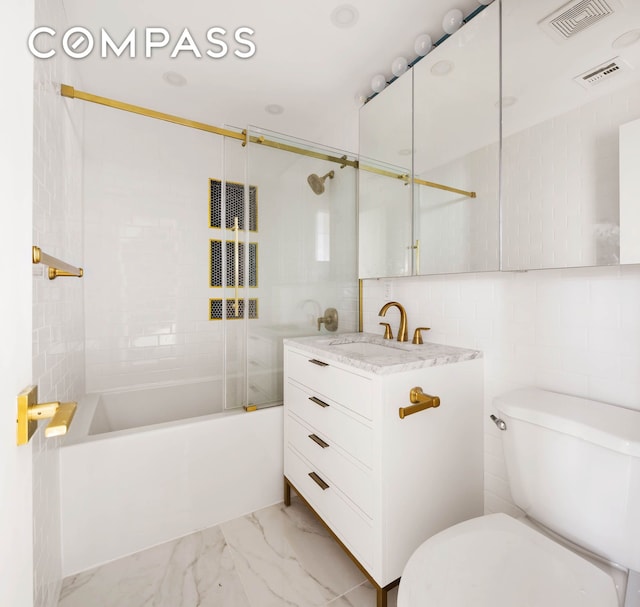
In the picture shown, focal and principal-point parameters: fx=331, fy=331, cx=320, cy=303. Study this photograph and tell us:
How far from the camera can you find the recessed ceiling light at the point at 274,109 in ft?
7.03

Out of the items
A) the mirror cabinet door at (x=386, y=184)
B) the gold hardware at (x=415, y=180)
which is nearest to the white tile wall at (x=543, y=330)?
the mirror cabinet door at (x=386, y=184)

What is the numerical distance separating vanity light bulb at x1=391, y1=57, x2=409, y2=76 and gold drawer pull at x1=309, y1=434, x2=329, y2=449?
71.8 inches

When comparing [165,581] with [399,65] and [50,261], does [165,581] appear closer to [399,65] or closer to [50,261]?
[50,261]

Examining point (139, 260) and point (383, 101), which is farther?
point (139, 260)

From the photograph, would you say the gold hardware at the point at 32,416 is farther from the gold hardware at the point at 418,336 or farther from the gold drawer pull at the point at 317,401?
the gold hardware at the point at 418,336

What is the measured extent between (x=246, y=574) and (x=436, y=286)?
5.03 feet

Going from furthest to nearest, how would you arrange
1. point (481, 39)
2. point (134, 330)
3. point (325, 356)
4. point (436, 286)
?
1. point (134, 330)
2. point (436, 286)
3. point (325, 356)
4. point (481, 39)

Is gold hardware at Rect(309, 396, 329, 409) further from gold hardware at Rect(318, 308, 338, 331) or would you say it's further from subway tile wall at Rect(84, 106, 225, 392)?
subway tile wall at Rect(84, 106, 225, 392)

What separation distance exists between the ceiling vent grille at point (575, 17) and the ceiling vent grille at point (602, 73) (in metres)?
0.13

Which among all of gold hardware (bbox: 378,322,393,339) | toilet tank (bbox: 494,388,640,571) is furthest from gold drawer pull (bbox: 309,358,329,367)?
toilet tank (bbox: 494,388,640,571)

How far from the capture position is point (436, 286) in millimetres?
1668

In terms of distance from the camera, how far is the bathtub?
1.40 meters

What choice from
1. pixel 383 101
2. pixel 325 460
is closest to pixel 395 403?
pixel 325 460

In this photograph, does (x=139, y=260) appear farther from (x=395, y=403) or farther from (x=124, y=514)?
(x=395, y=403)
